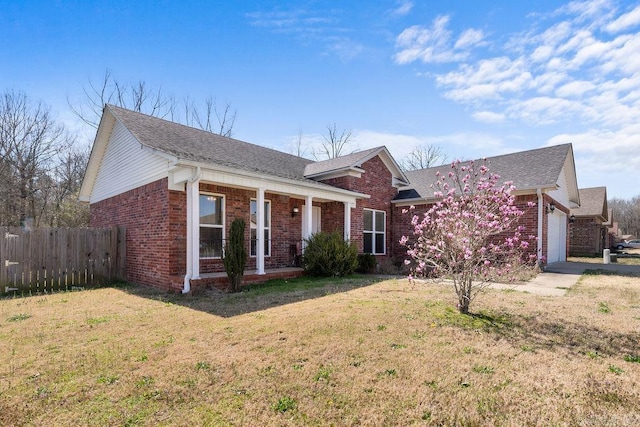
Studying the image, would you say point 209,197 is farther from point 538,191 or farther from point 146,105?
point 146,105

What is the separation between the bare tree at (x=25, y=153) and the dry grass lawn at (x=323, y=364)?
21185mm

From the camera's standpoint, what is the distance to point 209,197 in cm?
1001

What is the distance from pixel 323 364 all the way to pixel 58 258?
9039 millimetres

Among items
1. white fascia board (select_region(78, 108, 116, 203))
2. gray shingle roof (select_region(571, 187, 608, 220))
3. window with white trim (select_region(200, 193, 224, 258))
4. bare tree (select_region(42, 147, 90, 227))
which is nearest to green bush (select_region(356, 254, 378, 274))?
window with white trim (select_region(200, 193, 224, 258))

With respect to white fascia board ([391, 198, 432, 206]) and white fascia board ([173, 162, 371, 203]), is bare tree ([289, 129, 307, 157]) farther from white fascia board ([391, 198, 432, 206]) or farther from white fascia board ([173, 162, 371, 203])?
white fascia board ([173, 162, 371, 203])

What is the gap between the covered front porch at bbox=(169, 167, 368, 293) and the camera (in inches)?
324

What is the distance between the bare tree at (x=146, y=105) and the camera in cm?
2434

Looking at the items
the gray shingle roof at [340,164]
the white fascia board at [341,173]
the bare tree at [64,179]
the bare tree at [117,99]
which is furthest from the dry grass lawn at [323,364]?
the bare tree at [117,99]

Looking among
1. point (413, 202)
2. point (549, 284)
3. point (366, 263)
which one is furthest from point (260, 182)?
point (549, 284)

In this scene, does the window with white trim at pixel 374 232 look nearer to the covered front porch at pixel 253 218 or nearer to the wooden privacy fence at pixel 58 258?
the covered front porch at pixel 253 218

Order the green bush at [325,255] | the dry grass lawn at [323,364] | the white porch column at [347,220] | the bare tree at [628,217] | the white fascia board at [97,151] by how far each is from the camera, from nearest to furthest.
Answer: the dry grass lawn at [323,364], the green bush at [325,255], the white fascia board at [97,151], the white porch column at [347,220], the bare tree at [628,217]

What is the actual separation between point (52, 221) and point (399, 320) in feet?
Answer: 85.0

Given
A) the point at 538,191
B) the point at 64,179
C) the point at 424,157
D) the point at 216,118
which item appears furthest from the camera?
the point at 424,157

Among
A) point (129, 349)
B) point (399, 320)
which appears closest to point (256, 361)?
point (129, 349)
